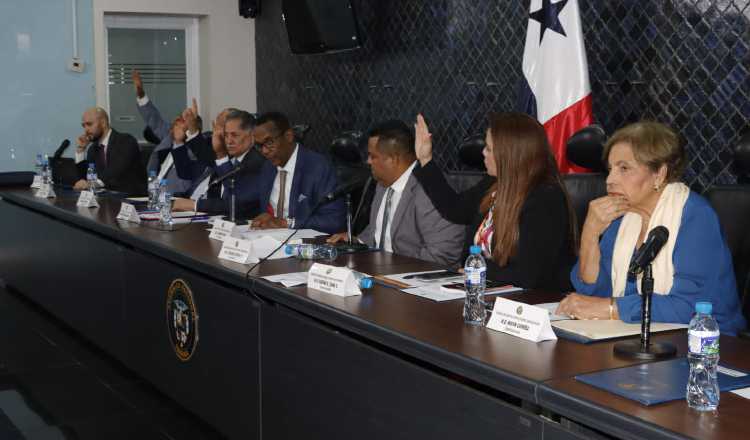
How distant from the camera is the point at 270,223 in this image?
12.1ft

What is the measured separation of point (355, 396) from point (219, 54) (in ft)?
17.0

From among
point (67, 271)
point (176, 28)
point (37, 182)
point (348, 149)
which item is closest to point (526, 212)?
point (348, 149)

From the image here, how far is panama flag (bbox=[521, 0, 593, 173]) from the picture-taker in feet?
12.0

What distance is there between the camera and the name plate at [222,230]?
3.32 m

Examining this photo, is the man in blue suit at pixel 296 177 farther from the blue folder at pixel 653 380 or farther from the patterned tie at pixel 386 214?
the blue folder at pixel 653 380

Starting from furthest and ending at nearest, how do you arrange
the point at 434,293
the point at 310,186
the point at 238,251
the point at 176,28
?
the point at 176,28 → the point at 310,186 → the point at 238,251 → the point at 434,293

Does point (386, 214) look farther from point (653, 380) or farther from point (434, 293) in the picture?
point (653, 380)

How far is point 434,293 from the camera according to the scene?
232 centimetres

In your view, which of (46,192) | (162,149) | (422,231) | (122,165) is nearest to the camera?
(422,231)

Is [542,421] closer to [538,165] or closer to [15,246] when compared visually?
[538,165]

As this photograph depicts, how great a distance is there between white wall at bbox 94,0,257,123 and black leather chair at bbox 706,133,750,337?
5029 mm

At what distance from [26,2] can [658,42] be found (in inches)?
193

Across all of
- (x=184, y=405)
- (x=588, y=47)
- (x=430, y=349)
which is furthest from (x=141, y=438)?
(x=588, y=47)

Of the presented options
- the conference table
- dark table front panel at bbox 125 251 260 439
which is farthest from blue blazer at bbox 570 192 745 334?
dark table front panel at bbox 125 251 260 439
